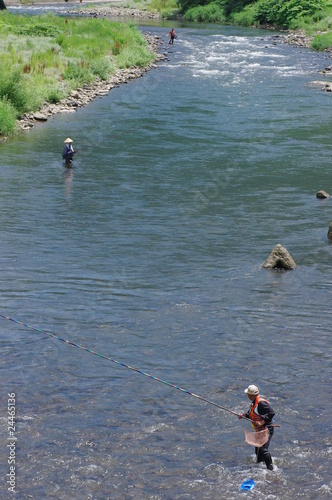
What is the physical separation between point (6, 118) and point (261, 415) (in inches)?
998

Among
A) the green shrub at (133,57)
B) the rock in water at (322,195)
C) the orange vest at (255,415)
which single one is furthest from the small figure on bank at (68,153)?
the green shrub at (133,57)

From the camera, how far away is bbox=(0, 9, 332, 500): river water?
12.2 metres

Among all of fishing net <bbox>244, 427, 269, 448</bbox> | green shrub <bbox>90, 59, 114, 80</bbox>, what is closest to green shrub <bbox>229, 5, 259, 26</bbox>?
green shrub <bbox>90, 59, 114, 80</bbox>

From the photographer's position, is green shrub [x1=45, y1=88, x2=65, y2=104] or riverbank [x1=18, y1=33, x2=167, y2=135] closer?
riverbank [x1=18, y1=33, x2=167, y2=135]

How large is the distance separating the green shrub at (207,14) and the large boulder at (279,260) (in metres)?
81.6

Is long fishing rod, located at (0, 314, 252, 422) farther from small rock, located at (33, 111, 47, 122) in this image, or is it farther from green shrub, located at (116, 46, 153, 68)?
green shrub, located at (116, 46, 153, 68)

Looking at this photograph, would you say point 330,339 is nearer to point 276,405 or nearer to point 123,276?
point 276,405

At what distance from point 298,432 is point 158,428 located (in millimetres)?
2346

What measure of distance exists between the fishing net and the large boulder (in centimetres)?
859

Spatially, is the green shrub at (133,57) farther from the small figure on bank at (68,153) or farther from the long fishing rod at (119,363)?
the long fishing rod at (119,363)

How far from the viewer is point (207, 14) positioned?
321ft

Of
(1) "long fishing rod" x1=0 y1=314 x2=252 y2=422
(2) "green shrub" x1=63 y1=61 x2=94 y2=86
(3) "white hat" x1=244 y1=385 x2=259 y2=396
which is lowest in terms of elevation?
(1) "long fishing rod" x1=0 y1=314 x2=252 y2=422

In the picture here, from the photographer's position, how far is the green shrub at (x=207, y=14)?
3812 inches

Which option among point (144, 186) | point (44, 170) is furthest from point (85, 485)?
point (44, 170)
